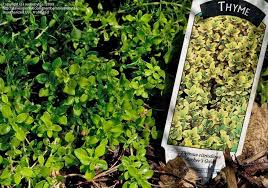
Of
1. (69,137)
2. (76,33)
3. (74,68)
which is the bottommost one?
(69,137)

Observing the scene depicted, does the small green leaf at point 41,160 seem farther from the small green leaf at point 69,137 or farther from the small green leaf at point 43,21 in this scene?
the small green leaf at point 43,21

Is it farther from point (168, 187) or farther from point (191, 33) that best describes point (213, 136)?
point (191, 33)

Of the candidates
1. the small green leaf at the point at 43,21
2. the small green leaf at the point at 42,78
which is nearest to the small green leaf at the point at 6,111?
the small green leaf at the point at 42,78

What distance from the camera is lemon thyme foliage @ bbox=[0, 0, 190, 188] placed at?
1754mm

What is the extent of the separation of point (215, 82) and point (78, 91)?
19.7 inches

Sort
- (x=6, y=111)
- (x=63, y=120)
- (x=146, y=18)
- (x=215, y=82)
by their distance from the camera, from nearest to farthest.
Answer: (x=6, y=111) < (x=63, y=120) < (x=146, y=18) < (x=215, y=82)

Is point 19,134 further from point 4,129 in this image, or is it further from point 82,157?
point 82,157

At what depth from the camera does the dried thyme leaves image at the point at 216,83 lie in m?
1.96

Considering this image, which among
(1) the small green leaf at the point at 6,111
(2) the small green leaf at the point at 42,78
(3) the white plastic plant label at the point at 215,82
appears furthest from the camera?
(3) the white plastic plant label at the point at 215,82

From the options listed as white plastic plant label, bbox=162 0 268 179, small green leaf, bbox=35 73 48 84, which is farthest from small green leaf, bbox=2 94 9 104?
white plastic plant label, bbox=162 0 268 179

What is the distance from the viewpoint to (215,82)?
200 centimetres

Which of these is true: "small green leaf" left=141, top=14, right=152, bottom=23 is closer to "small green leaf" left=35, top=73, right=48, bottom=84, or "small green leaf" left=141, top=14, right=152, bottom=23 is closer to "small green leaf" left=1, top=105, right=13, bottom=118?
"small green leaf" left=35, top=73, right=48, bottom=84

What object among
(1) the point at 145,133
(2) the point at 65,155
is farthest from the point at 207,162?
(2) the point at 65,155

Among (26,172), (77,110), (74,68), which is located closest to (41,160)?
(26,172)
